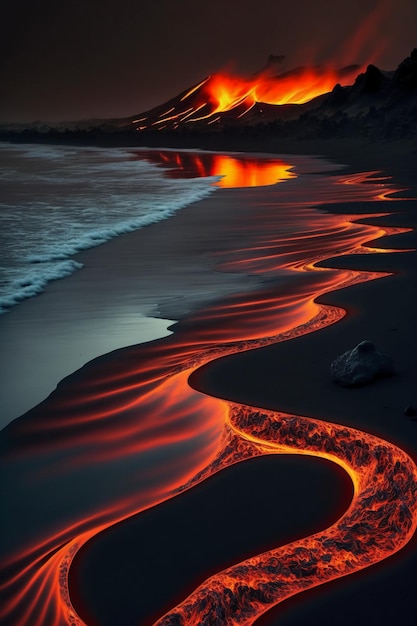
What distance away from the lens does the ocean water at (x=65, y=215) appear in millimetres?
7832

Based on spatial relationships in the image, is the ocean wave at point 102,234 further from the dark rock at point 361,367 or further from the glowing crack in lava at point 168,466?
the dark rock at point 361,367

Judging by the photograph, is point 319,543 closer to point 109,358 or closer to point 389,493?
point 389,493

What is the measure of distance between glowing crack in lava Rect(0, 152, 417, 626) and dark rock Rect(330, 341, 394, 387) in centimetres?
44

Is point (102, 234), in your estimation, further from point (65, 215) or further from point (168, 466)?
point (168, 466)

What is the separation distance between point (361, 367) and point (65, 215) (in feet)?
35.1

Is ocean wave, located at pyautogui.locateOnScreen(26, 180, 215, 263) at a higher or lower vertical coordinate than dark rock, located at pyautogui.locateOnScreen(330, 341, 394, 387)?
lower

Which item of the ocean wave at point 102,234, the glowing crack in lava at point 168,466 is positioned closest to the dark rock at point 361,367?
the glowing crack in lava at point 168,466

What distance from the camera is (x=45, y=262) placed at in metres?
8.48

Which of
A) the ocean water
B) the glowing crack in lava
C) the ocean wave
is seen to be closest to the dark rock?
the glowing crack in lava

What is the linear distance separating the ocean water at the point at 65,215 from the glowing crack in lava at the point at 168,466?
97.9 inches

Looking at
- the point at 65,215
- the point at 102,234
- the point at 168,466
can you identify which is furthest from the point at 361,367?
the point at 65,215

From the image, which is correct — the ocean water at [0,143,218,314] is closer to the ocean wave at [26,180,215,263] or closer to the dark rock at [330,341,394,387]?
the ocean wave at [26,180,215,263]

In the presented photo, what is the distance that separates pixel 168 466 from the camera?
3.05 m

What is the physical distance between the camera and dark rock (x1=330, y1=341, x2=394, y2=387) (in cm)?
366
